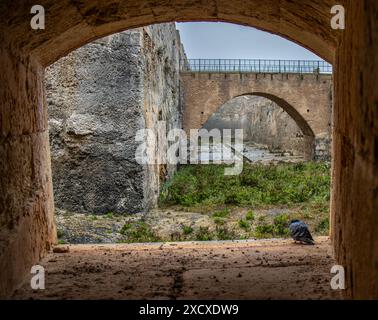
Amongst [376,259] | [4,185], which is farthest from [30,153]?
[376,259]

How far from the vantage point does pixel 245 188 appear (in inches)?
418

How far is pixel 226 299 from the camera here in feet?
6.65

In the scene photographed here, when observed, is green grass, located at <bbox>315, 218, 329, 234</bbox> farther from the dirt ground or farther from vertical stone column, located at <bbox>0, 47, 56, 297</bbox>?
vertical stone column, located at <bbox>0, 47, 56, 297</bbox>

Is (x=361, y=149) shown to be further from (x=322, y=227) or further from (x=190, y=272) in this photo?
(x=322, y=227)

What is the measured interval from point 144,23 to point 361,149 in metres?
2.56

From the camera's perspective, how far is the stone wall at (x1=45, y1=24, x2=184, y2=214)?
6773 mm

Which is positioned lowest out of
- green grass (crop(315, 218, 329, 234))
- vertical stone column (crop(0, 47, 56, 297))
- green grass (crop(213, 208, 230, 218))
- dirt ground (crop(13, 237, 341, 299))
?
green grass (crop(315, 218, 329, 234))

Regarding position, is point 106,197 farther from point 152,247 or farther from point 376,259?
point 376,259

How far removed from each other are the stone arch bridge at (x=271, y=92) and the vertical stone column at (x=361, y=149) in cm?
1583

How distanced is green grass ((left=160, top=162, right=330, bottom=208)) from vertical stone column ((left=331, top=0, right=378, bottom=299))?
6.90 meters

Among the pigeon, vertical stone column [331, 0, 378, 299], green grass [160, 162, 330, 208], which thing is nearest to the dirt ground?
the pigeon

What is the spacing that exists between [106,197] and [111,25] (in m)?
3.81

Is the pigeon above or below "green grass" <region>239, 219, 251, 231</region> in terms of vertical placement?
above

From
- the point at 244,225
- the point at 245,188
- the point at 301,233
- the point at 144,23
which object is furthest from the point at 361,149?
the point at 245,188
